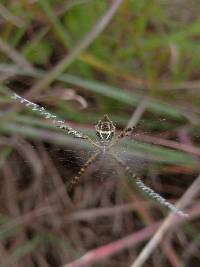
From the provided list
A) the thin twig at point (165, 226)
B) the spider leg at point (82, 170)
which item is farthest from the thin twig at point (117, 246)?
the spider leg at point (82, 170)

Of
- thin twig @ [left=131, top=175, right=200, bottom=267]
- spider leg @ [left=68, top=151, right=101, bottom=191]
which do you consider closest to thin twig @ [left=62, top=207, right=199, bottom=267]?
thin twig @ [left=131, top=175, right=200, bottom=267]

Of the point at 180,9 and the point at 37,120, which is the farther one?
the point at 180,9

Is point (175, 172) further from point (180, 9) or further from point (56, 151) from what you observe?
point (180, 9)

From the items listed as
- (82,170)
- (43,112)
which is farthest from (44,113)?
(82,170)

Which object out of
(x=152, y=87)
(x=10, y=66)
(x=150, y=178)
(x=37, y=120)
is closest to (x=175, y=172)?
(x=150, y=178)

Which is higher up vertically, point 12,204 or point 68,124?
point 68,124

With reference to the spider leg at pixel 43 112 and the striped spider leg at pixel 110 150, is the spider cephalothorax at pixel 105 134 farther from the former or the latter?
the spider leg at pixel 43 112
